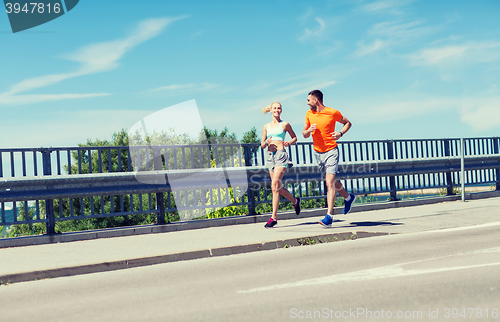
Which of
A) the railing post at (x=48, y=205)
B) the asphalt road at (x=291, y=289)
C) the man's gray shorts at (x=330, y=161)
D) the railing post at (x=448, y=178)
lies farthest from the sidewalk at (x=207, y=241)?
the railing post at (x=448, y=178)

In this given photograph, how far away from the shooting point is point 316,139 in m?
8.88

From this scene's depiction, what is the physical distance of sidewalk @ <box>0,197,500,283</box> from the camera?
245 inches

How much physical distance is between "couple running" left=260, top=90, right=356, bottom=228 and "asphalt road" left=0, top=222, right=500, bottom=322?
218 cm

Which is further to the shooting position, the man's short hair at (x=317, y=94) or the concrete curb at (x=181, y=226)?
the man's short hair at (x=317, y=94)

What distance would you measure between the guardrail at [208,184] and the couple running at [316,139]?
1430mm

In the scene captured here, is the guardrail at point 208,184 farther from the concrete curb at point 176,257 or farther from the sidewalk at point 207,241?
the concrete curb at point 176,257

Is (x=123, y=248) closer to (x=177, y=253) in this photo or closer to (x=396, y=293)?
(x=177, y=253)

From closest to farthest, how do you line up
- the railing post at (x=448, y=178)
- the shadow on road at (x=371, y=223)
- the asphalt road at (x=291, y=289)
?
the asphalt road at (x=291, y=289) → the shadow on road at (x=371, y=223) → the railing post at (x=448, y=178)

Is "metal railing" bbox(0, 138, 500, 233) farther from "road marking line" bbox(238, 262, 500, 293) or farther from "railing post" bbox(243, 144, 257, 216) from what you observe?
"road marking line" bbox(238, 262, 500, 293)

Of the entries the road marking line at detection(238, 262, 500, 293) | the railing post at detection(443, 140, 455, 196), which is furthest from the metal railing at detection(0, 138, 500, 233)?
the road marking line at detection(238, 262, 500, 293)

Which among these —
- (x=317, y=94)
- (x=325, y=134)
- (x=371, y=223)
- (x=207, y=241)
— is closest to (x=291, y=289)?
(x=207, y=241)

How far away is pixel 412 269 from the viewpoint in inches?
204

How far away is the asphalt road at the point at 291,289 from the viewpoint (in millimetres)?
3793

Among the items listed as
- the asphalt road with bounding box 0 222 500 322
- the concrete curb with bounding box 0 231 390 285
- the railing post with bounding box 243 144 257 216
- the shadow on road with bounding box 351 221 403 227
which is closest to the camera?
the asphalt road with bounding box 0 222 500 322
